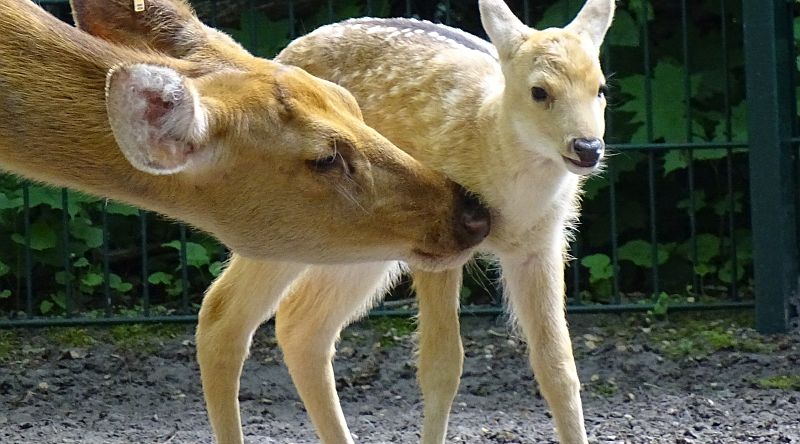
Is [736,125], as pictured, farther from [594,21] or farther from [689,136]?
[594,21]

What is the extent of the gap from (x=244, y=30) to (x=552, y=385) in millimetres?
3857

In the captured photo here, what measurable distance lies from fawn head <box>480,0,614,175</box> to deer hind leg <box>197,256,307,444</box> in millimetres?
1153

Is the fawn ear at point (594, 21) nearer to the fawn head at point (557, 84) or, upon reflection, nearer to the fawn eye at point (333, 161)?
the fawn head at point (557, 84)

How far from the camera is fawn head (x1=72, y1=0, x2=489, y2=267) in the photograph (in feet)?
14.0

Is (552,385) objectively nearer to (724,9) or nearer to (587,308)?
(587,308)

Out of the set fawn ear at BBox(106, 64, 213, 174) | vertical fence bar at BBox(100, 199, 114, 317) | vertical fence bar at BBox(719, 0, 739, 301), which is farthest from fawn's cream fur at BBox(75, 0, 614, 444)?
vertical fence bar at BBox(719, 0, 739, 301)

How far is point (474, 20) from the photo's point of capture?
9289 mm

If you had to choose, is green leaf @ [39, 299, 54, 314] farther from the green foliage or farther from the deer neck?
the deer neck

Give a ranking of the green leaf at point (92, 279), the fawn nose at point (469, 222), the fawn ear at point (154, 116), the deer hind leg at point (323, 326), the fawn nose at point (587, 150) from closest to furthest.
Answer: the fawn ear at point (154, 116) < the fawn nose at point (469, 222) < the fawn nose at point (587, 150) < the deer hind leg at point (323, 326) < the green leaf at point (92, 279)

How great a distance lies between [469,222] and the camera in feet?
14.4

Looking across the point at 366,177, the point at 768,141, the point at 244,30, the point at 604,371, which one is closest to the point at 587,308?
the point at 604,371

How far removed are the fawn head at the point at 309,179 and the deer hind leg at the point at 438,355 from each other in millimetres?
1357

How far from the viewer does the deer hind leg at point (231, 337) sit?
5.80 metres

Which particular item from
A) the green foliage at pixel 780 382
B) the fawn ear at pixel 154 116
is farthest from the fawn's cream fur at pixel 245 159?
the green foliage at pixel 780 382
